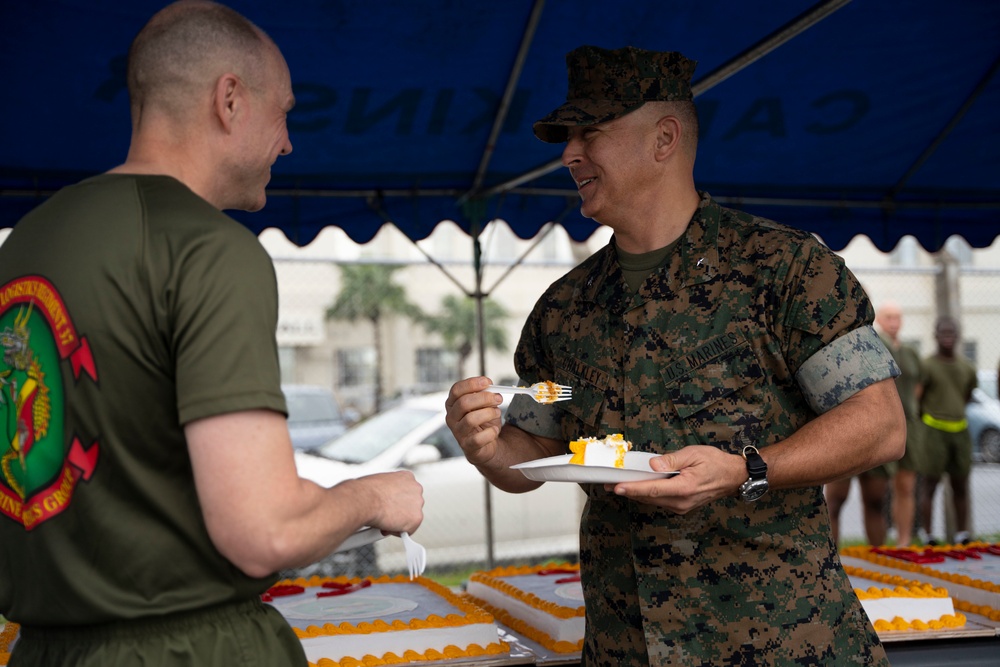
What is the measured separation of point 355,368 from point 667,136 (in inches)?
966

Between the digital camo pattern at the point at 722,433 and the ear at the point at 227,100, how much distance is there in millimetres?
1157

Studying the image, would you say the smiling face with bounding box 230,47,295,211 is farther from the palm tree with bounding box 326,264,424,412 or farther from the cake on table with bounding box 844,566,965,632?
the palm tree with bounding box 326,264,424,412

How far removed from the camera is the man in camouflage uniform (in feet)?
6.75

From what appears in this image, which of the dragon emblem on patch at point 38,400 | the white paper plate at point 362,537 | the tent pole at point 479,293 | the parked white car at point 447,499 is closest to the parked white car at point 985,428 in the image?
the parked white car at point 447,499

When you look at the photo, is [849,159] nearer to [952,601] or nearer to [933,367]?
[952,601]

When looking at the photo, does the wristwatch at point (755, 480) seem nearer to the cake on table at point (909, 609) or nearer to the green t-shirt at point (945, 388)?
the cake on table at point (909, 609)

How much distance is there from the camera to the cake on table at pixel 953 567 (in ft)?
10.4

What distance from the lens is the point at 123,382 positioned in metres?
1.27

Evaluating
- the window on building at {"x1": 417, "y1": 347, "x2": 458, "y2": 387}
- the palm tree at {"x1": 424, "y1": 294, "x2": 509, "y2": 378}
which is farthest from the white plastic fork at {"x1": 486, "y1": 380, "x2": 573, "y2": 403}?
the window on building at {"x1": 417, "y1": 347, "x2": 458, "y2": 387}

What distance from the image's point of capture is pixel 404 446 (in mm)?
7371

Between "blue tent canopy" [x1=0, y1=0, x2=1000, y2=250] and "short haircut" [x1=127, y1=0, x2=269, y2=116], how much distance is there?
2.08 meters

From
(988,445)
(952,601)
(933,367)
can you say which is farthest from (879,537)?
(988,445)

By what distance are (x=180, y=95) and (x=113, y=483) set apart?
1.81 ft

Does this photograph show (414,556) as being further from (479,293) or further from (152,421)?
(479,293)
